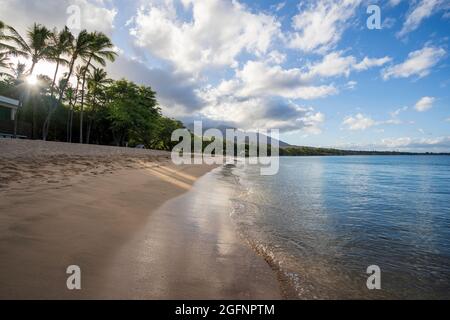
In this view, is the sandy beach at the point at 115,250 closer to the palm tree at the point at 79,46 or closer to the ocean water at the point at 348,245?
the ocean water at the point at 348,245

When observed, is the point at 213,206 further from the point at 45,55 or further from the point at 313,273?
the point at 45,55

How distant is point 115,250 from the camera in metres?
4.03

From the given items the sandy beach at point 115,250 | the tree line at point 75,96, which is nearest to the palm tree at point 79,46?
the tree line at point 75,96

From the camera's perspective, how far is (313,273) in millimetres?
4219

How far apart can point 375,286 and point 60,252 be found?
459 cm

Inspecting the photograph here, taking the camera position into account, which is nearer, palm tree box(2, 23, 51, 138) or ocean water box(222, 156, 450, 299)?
ocean water box(222, 156, 450, 299)

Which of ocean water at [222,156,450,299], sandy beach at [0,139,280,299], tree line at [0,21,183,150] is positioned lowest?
ocean water at [222,156,450,299]

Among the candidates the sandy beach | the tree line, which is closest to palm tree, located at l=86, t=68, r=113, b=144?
the tree line

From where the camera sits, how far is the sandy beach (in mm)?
3027

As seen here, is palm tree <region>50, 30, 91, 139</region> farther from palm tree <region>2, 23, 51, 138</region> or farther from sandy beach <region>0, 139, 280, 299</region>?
Result: sandy beach <region>0, 139, 280, 299</region>

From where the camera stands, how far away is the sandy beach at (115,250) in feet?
9.93

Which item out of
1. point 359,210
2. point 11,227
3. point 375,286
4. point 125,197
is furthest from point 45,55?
point 375,286

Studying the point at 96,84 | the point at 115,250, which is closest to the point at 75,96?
the point at 96,84

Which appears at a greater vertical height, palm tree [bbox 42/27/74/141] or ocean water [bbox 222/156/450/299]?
palm tree [bbox 42/27/74/141]
